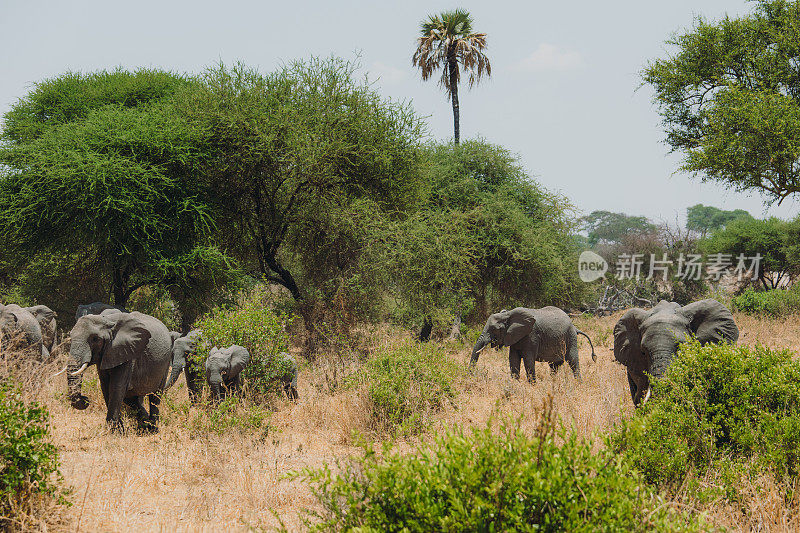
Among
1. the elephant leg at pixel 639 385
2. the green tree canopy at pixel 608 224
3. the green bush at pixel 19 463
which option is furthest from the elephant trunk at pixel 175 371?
the green tree canopy at pixel 608 224

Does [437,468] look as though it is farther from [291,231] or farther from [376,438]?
[291,231]

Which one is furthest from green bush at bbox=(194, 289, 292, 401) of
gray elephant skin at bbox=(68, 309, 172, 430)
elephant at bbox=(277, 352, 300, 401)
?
gray elephant skin at bbox=(68, 309, 172, 430)

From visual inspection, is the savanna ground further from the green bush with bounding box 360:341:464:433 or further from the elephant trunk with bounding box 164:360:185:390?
the elephant trunk with bounding box 164:360:185:390

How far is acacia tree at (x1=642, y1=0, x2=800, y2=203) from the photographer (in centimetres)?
1841

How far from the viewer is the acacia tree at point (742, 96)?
18.4 metres

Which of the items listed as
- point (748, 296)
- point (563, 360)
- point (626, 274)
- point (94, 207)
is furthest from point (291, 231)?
point (626, 274)

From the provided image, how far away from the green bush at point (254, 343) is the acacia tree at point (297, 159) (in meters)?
6.22

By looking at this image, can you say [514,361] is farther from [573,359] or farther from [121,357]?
[121,357]

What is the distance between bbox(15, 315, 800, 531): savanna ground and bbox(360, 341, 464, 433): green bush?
0.20m

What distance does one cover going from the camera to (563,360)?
12406mm

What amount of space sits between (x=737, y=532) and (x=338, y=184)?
1485 centimetres

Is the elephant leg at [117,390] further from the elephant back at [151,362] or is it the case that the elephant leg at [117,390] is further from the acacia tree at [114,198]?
the acacia tree at [114,198]

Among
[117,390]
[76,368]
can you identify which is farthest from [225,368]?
[76,368]

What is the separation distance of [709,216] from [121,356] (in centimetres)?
8977
